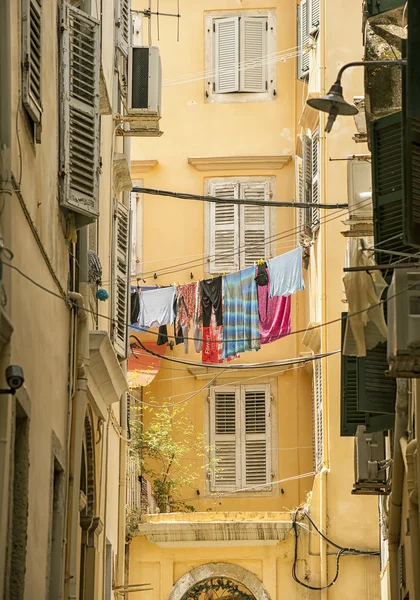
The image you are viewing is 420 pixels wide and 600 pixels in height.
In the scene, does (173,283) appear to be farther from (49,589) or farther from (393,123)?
(49,589)

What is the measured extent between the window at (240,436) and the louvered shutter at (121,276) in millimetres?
7086

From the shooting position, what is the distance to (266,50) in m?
28.3

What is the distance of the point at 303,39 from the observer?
26.9 meters

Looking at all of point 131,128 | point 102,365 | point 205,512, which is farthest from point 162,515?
point 102,365

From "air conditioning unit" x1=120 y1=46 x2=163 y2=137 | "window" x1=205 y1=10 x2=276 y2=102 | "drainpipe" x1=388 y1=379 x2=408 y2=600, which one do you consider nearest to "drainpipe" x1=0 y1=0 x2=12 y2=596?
"drainpipe" x1=388 y1=379 x2=408 y2=600

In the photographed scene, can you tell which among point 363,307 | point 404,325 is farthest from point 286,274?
point 404,325

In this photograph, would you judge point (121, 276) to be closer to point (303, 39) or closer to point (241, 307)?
point (241, 307)

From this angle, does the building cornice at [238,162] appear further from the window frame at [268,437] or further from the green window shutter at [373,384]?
the green window shutter at [373,384]

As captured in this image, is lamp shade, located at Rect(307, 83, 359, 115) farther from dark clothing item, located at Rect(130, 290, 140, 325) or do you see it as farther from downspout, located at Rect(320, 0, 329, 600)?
dark clothing item, located at Rect(130, 290, 140, 325)

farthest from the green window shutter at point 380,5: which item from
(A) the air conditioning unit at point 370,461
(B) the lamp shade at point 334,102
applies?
(A) the air conditioning unit at point 370,461

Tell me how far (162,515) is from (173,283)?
4.56 metres

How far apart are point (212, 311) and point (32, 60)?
1411cm

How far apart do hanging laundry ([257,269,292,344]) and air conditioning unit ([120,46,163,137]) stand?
17.3ft

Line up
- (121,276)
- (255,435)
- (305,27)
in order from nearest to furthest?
1. (121,276)
2. (255,435)
3. (305,27)
